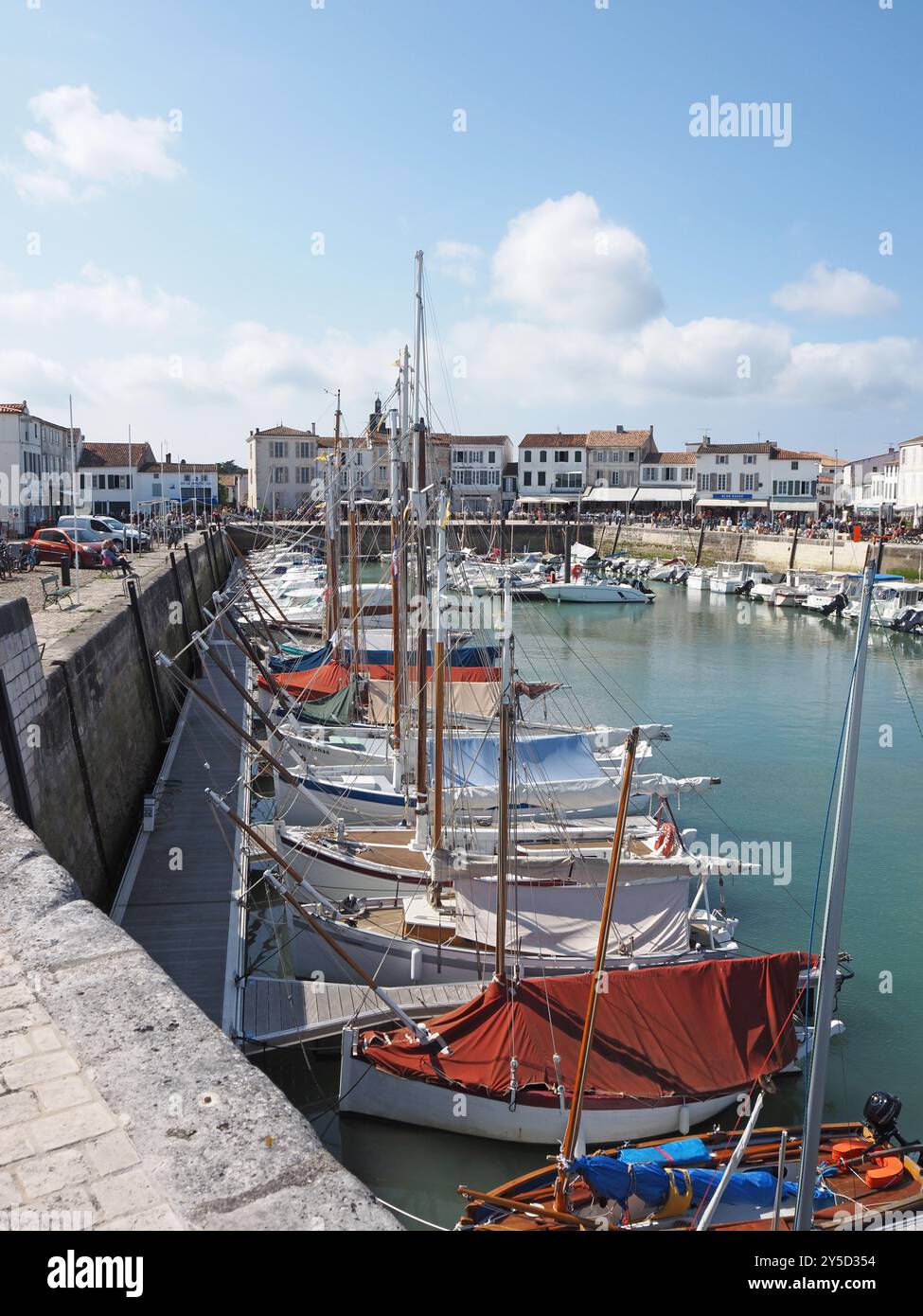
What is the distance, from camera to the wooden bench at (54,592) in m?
25.5

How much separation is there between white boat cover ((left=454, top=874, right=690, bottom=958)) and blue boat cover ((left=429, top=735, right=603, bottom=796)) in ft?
16.2

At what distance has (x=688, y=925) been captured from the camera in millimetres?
15289

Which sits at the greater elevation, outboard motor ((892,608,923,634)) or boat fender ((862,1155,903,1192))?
outboard motor ((892,608,923,634))

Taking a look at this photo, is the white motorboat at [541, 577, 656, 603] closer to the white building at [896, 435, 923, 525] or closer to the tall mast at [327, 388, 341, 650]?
the white building at [896, 435, 923, 525]

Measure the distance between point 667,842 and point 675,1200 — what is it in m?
7.20

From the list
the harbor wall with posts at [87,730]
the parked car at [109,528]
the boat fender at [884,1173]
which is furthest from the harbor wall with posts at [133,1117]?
the parked car at [109,528]

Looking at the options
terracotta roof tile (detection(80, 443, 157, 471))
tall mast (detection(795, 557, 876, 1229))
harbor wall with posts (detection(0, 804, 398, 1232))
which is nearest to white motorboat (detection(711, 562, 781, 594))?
terracotta roof tile (detection(80, 443, 157, 471))

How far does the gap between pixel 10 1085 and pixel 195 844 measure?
14277 millimetres

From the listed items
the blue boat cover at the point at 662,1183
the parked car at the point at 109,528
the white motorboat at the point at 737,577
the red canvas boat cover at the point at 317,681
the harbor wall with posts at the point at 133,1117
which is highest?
the parked car at the point at 109,528

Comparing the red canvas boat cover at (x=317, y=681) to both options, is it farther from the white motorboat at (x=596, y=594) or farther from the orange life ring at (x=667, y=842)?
the white motorboat at (x=596, y=594)

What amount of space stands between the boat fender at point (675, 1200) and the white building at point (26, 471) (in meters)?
47.4

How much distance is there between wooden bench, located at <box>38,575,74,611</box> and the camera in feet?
83.5
